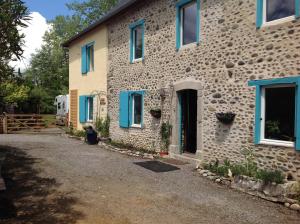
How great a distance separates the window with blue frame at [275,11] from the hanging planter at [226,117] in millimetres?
2290

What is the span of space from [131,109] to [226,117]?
5448 mm

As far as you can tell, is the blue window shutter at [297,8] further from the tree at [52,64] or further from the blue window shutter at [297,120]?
the tree at [52,64]

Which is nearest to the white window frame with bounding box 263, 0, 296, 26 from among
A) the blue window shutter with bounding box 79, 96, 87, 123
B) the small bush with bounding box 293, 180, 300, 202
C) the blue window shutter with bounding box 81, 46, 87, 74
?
the small bush with bounding box 293, 180, 300, 202

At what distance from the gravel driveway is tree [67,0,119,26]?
31.4m

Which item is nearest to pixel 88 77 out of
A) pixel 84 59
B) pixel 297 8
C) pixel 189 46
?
pixel 84 59

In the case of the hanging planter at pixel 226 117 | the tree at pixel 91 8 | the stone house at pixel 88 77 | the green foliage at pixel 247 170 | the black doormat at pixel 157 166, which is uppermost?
the tree at pixel 91 8

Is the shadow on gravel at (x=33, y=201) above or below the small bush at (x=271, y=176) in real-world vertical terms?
below

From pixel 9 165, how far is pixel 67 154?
2466 millimetres

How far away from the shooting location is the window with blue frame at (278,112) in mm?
6336

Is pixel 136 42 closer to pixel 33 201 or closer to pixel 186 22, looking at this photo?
pixel 186 22

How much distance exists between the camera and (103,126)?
14172 millimetres

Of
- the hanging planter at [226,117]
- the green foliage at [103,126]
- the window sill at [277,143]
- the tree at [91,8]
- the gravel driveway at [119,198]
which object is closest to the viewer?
the gravel driveway at [119,198]

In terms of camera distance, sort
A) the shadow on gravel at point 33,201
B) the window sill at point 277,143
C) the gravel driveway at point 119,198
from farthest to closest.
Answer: the window sill at point 277,143 → the gravel driveway at point 119,198 → the shadow on gravel at point 33,201

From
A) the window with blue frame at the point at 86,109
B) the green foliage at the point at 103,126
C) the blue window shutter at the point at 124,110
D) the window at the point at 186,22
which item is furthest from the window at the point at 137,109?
the window with blue frame at the point at 86,109
